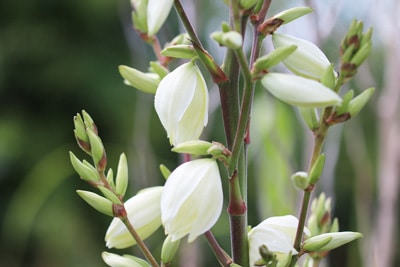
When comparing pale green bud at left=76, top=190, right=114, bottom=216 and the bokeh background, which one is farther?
the bokeh background

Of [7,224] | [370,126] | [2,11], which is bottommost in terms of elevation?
[7,224]

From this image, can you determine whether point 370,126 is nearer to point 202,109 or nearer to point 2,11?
point 2,11

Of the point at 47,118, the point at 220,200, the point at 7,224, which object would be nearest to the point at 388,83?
the point at 220,200

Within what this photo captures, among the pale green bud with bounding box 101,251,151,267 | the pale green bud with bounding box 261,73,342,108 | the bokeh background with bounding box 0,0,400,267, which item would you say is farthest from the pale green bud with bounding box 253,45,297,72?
the bokeh background with bounding box 0,0,400,267

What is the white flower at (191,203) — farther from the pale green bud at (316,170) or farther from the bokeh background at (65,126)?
the bokeh background at (65,126)

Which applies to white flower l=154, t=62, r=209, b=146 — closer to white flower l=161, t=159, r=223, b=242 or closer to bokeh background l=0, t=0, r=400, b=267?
white flower l=161, t=159, r=223, b=242

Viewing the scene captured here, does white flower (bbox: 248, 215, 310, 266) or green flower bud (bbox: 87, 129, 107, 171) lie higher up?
green flower bud (bbox: 87, 129, 107, 171)

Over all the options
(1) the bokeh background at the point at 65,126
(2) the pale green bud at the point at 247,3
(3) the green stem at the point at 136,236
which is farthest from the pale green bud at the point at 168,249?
(1) the bokeh background at the point at 65,126

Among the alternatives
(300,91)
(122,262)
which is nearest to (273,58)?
(300,91)
